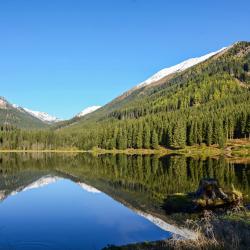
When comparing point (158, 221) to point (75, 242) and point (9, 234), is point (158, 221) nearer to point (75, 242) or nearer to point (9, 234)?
point (75, 242)

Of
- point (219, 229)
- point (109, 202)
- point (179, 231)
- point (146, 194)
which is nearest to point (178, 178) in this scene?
point (146, 194)

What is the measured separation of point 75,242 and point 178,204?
60.7 feet

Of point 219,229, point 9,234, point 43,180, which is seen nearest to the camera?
point 219,229

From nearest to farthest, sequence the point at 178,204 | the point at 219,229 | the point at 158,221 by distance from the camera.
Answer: the point at 219,229 < the point at 158,221 < the point at 178,204

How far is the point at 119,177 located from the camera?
86312 millimetres

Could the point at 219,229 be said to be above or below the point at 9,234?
above

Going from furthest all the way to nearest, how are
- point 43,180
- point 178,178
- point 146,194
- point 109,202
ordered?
point 43,180 → point 178,178 → point 146,194 → point 109,202

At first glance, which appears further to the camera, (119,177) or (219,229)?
(119,177)

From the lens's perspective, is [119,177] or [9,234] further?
[119,177]

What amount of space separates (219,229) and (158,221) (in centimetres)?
1728

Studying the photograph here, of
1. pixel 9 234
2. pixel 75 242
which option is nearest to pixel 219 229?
pixel 75 242

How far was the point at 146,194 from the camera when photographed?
6062cm

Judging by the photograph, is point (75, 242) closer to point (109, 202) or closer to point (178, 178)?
point (109, 202)

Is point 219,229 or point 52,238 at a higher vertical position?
point 219,229
